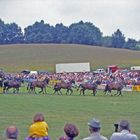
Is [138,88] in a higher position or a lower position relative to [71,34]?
lower

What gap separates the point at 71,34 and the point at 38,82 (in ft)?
416

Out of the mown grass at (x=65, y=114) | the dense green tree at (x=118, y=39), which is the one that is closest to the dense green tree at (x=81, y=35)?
the dense green tree at (x=118, y=39)

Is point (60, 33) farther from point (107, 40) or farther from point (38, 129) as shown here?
point (38, 129)

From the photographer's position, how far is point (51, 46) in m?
133

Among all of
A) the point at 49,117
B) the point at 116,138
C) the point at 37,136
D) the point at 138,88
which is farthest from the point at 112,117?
the point at 138,88

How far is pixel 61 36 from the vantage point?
7387 inches

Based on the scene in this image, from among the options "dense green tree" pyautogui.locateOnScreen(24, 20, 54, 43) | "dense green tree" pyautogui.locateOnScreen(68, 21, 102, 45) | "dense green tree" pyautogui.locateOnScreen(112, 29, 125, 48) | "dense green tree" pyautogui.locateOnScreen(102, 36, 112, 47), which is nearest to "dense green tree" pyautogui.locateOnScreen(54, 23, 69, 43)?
"dense green tree" pyautogui.locateOnScreen(24, 20, 54, 43)

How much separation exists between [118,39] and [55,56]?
6796cm

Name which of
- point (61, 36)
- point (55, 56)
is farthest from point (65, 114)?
point (61, 36)

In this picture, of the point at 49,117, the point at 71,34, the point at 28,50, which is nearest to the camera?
the point at 49,117

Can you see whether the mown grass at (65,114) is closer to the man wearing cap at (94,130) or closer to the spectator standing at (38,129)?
the spectator standing at (38,129)

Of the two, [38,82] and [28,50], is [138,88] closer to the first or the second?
[38,82]

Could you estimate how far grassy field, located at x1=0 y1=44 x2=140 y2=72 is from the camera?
114 m

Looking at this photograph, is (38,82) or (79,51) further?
(79,51)
